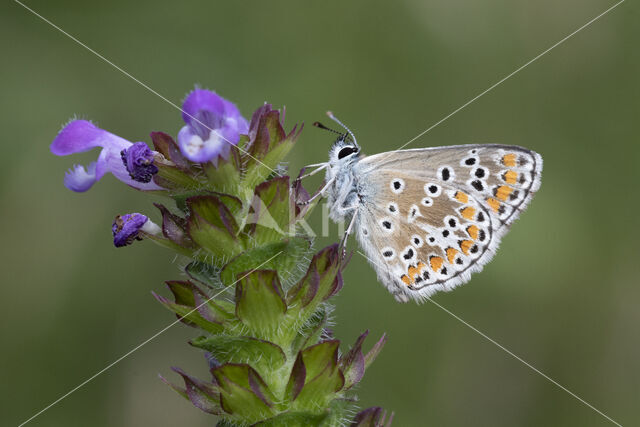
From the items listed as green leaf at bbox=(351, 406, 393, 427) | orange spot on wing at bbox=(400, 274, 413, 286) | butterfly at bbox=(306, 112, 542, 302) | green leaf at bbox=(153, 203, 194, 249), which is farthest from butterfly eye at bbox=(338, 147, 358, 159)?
green leaf at bbox=(351, 406, 393, 427)

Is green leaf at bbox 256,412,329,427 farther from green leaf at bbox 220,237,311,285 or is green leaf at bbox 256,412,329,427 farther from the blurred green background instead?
the blurred green background

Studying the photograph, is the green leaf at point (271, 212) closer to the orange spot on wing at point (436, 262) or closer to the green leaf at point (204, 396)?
the green leaf at point (204, 396)

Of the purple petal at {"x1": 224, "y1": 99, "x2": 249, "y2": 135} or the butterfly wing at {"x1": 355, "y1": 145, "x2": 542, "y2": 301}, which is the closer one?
the purple petal at {"x1": 224, "y1": 99, "x2": 249, "y2": 135}

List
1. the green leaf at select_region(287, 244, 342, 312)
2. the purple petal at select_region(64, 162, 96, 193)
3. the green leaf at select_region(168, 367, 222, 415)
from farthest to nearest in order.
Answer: the purple petal at select_region(64, 162, 96, 193) < the green leaf at select_region(287, 244, 342, 312) < the green leaf at select_region(168, 367, 222, 415)

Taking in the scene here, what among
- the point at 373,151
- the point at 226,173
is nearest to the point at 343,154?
the point at 226,173

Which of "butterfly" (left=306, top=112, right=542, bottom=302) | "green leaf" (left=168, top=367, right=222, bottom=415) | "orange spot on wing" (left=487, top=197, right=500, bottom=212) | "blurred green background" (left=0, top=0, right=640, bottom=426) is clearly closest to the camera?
"green leaf" (left=168, top=367, right=222, bottom=415)

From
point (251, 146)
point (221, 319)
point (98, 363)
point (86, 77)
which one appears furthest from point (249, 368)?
point (86, 77)

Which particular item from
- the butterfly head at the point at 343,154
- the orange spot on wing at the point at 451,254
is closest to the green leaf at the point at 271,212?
the butterfly head at the point at 343,154
